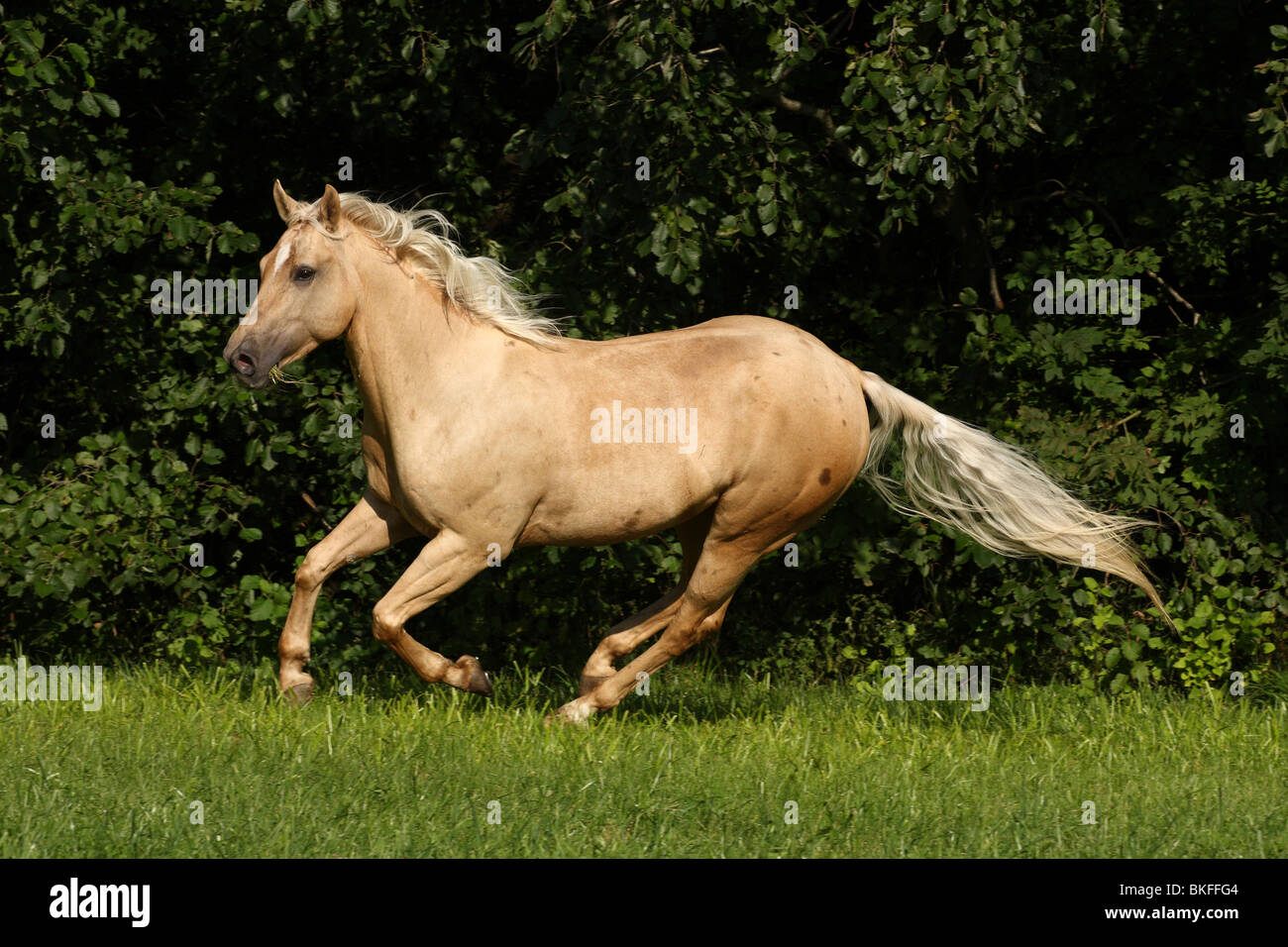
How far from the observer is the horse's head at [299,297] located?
17.0ft

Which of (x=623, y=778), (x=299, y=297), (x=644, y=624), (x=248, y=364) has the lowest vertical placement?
(x=623, y=778)

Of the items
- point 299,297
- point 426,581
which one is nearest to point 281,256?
point 299,297

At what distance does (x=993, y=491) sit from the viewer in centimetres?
619

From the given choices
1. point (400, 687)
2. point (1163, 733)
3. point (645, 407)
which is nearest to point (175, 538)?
point (400, 687)

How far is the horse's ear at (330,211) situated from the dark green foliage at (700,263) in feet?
4.20

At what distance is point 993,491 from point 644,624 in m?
1.63

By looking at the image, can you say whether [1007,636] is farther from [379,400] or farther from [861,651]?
[379,400]

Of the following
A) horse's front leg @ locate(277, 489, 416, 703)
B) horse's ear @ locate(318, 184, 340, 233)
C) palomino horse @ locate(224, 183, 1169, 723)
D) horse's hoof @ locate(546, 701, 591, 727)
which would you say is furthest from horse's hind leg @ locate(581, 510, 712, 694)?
horse's ear @ locate(318, 184, 340, 233)

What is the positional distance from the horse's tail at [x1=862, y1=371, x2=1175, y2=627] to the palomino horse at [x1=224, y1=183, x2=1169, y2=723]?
0.05 ft

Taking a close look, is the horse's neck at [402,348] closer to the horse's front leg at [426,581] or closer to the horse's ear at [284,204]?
the horse's ear at [284,204]

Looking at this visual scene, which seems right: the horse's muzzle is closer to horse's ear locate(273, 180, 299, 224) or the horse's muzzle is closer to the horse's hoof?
horse's ear locate(273, 180, 299, 224)

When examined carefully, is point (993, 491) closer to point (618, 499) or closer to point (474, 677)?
point (618, 499)

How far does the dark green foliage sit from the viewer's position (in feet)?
20.7

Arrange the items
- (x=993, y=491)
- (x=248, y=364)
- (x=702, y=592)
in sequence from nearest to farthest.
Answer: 1. (x=248, y=364)
2. (x=702, y=592)
3. (x=993, y=491)
